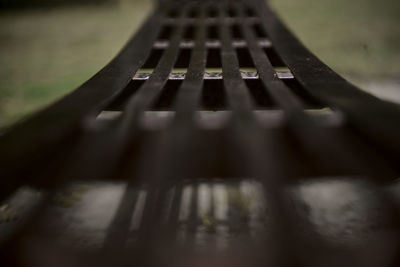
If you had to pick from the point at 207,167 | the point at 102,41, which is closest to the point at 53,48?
the point at 102,41

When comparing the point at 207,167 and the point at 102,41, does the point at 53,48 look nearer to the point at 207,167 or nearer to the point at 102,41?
the point at 102,41

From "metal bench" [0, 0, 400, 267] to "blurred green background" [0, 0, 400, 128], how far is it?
79 cm

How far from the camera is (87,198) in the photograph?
122 centimetres

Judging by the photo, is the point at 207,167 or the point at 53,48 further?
the point at 53,48

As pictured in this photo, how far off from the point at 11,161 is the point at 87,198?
0.59 metres

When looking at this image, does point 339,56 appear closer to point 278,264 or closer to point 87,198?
point 87,198

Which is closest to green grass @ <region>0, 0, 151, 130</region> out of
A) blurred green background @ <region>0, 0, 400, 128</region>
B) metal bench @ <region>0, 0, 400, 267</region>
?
blurred green background @ <region>0, 0, 400, 128</region>

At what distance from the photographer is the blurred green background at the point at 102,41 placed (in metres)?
1.91

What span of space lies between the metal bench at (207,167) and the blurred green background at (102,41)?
2.58ft

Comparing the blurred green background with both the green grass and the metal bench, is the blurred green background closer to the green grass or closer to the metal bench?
the green grass

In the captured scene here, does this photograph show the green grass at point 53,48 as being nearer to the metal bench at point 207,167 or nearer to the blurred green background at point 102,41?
the blurred green background at point 102,41

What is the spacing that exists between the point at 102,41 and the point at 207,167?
2371 mm

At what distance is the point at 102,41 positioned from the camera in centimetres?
268

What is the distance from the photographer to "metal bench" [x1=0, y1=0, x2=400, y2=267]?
1.74ft
